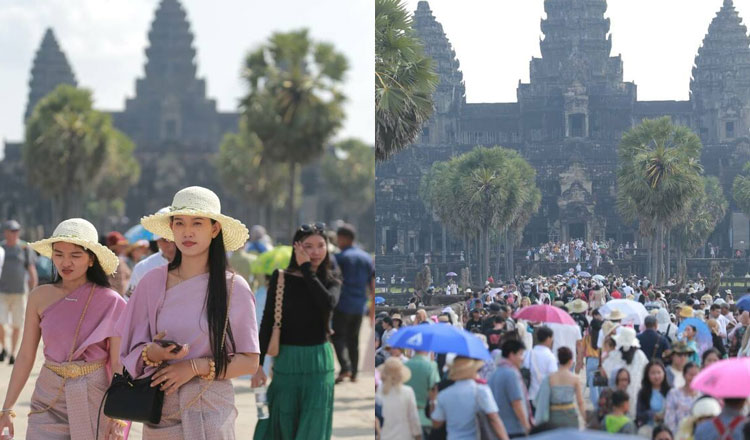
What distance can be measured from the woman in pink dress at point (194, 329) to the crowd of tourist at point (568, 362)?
1.32 m

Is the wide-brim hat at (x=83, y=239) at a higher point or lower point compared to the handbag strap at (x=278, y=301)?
higher

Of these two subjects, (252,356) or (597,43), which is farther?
(597,43)

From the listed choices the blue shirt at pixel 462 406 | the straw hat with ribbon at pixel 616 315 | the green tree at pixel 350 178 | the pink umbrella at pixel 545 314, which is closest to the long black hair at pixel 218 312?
the blue shirt at pixel 462 406

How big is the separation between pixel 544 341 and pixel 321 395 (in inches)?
69.4

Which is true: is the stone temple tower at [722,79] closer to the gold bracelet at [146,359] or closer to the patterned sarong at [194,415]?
the patterned sarong at [194,415]

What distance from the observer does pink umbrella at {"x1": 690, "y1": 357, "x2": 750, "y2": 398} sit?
5637 millimetres

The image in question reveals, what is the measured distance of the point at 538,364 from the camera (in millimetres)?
6203

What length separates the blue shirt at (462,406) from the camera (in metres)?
6.09

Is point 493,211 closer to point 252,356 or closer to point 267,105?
point 252,356

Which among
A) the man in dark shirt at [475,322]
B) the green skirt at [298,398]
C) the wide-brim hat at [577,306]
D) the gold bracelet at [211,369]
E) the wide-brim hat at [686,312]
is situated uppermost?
the wide-brim hat at [577,306]

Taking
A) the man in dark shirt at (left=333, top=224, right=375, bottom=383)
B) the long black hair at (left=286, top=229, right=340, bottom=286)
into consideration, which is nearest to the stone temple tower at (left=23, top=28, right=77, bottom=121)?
the man in dark shirt at (left=333, top=224, right=375, bottom=383)

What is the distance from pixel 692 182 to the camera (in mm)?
6336

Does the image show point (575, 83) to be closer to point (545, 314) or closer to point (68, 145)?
point (545, 314)

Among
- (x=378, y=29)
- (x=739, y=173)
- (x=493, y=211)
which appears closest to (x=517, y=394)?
(x=493, y=211)
